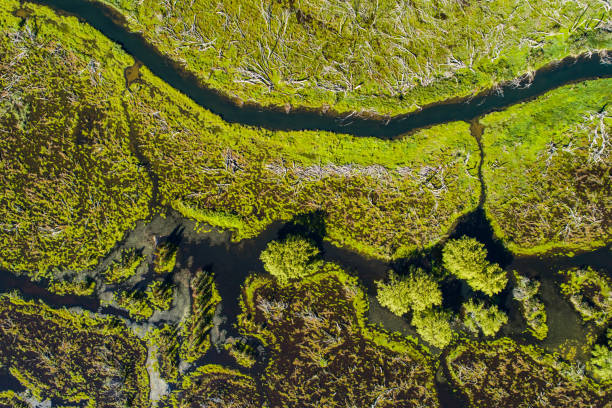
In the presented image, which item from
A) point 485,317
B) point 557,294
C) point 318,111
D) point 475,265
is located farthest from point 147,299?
point 557,294

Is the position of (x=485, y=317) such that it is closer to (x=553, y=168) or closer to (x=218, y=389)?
(x=553, y=168)

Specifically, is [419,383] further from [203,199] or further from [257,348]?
[203,199]

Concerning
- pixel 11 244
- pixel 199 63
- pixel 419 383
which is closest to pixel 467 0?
pixel 199 63

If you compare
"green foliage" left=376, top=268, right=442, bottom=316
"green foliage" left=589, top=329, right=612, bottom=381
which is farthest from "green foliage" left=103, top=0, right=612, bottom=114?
"green foliage" left=589, top=329, right=612, bottom=381

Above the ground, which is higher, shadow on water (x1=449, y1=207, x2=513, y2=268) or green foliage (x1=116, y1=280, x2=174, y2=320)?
shadow on water (x1=449, y1=207, x2=513, y2=268)

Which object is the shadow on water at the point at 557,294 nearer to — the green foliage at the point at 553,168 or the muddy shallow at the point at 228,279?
the muddy shallow at the point at 228,279

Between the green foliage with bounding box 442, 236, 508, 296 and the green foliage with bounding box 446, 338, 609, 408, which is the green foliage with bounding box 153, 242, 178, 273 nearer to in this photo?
the green foliage with bounding box 442, 236, 508, 296

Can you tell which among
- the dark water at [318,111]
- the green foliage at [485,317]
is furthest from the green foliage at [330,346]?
the dark water at [318,111]

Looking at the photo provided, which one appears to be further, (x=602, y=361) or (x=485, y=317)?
(x=602, y=361)
